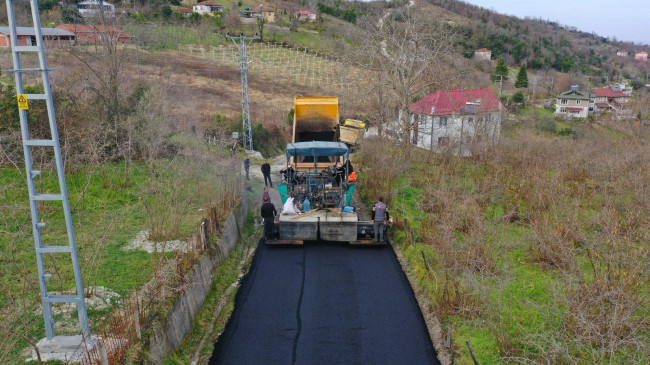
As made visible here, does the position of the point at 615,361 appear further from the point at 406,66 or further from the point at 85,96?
the point at 85,96

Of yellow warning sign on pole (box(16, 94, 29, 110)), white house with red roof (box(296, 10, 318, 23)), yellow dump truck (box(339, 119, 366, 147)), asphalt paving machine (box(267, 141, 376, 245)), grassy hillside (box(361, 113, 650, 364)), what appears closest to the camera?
yellow warning sign on pole (box(16, 94, 29, 110))

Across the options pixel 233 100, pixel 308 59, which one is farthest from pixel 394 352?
pixel 308 59

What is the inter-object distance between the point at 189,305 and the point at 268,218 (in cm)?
435

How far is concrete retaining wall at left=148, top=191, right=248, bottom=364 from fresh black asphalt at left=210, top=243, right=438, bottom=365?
2.38ft

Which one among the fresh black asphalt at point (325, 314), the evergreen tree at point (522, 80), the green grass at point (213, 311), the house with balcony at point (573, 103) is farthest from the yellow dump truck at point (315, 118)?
the evergreen tree at point (522, 80)

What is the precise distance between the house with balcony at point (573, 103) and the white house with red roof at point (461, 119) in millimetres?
33079

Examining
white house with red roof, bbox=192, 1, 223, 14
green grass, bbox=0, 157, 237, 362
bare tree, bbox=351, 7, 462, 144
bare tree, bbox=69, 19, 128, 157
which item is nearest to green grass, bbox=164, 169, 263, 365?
green grass, bbox=0, 157, 237, 362

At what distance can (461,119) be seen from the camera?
1044 inches

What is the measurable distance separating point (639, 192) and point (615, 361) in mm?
8188

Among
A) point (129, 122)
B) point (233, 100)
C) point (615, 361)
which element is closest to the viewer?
point (615, 361)

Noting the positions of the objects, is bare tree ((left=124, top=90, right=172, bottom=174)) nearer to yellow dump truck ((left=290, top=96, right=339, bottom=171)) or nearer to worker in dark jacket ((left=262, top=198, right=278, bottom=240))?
yellow dump truck ((left=290, top=96, right=339, bottom=171))

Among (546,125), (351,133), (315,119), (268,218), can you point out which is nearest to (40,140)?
(268,218)

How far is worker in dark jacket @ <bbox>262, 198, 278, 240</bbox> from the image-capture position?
12.8m

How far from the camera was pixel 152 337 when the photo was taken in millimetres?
7223
